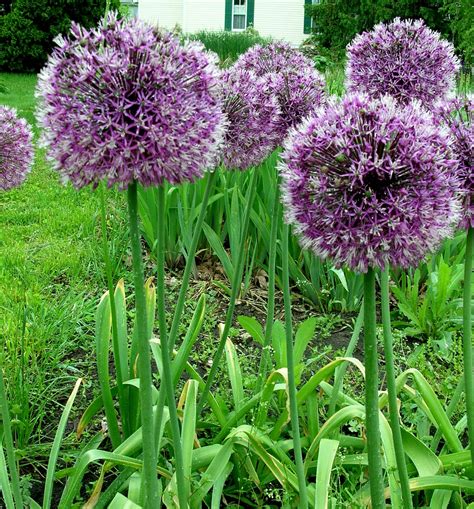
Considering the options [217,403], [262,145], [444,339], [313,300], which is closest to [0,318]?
[217,403]

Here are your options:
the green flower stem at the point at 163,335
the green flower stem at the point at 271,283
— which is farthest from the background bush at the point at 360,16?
the green flower stem at the point at 163,335

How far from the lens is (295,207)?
61.9 inches

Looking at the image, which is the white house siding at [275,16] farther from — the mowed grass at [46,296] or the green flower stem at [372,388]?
the green flower stem at [372,388]

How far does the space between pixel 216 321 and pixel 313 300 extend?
29.2 inches

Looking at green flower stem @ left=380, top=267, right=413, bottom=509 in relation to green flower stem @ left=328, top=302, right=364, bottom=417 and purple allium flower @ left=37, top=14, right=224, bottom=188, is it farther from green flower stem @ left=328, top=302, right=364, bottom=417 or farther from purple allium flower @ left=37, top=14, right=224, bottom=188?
green flower stem @ left=328, top=302, right=364, bottom=417

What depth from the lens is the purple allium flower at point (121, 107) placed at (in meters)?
1.41

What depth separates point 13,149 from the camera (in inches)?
85.7

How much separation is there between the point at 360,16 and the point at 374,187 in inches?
1168

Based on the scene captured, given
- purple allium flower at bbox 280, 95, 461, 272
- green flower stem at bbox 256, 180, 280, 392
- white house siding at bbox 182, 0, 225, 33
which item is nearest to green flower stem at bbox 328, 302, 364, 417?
green flower stem at bbox 256, 180, 280, 392

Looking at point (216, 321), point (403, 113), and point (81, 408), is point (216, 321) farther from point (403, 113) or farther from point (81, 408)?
point (403, 113)

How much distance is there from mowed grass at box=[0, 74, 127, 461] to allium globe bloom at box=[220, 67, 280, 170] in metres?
0.64

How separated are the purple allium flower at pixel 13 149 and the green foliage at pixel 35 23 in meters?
20.1

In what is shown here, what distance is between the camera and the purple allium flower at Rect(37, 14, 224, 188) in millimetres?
1413

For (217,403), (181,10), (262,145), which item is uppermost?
(181,10)
